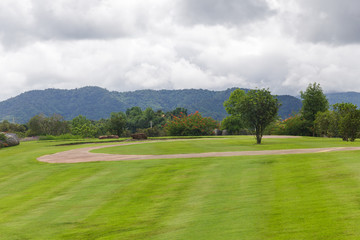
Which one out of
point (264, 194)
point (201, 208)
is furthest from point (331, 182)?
point (201, 208)

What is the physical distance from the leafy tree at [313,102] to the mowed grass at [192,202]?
37.5 meters

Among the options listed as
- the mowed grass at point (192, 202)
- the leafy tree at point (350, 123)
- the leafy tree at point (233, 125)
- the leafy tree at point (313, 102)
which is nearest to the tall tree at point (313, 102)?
the leafy tree at point (313, 102)

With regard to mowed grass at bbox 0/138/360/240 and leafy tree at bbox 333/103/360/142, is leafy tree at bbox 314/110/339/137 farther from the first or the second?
mowed grass at bbox 0/138/360/240

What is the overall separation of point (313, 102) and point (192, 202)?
4363cm

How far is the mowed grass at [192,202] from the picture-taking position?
17.9 feet

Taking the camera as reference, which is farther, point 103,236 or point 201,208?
point 201,208

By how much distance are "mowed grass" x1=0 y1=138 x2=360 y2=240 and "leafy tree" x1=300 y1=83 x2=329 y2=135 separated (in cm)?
3746

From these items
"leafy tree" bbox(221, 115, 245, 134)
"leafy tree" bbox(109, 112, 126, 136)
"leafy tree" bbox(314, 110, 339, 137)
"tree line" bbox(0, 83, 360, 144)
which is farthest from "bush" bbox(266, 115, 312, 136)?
"leafy tree" bbox(109, 112, 126, 136)

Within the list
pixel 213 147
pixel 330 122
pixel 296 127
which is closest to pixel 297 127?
A: pixel 296 127

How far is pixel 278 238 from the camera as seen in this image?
4801mm

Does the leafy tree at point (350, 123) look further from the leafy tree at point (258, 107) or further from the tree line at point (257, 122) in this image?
the leafy tree at point (258, 107)

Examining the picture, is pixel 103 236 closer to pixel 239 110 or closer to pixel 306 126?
pixel 239 110

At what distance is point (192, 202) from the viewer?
7496mm

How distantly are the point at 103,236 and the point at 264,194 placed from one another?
358 cm
